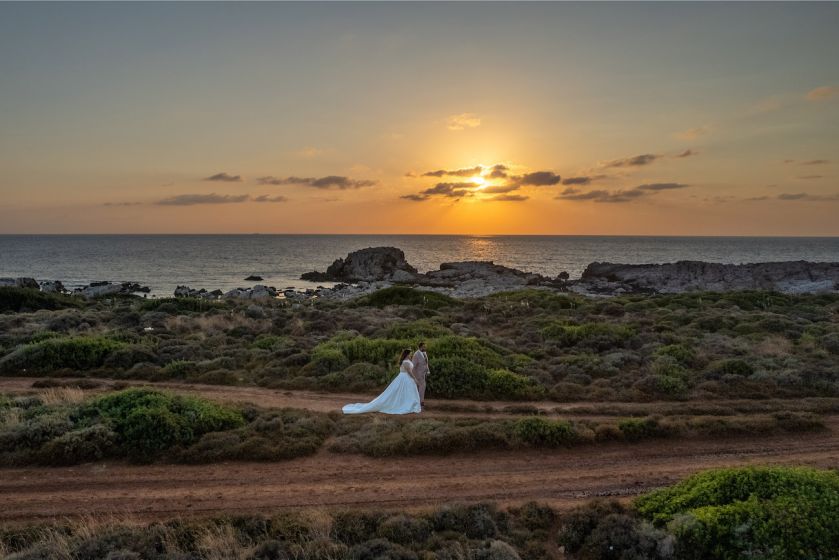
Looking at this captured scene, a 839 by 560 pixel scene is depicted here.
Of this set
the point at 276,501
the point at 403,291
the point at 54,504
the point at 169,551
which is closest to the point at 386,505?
the point at 276,501

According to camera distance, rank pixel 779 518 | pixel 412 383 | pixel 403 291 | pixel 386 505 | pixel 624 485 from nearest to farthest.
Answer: pixel 779 518 → pixel 386 505 → pixel 624 485 → pixel 412 383 → pixel 403 291

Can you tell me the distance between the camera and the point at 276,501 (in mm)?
10102

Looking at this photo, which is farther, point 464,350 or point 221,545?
point 464,350

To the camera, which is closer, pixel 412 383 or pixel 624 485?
pixel 624 485

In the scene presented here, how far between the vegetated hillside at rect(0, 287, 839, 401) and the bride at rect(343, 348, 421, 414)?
200 cm

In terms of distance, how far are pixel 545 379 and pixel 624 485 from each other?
8.49 m

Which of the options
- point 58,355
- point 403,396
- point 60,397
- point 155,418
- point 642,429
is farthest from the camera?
point 58,355

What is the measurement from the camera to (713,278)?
2655 inches

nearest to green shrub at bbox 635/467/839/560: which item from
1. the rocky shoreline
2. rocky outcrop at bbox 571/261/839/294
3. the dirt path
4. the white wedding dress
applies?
the dirt path

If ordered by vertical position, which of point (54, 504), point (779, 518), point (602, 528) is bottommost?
point (54, 504)

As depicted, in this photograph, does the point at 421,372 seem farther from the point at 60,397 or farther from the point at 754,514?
the point at 60,397

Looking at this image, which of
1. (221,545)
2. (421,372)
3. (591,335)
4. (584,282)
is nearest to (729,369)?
(591,335)

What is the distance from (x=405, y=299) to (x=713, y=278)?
46512 millimetres

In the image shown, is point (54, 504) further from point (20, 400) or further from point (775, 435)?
point (775, 435)
